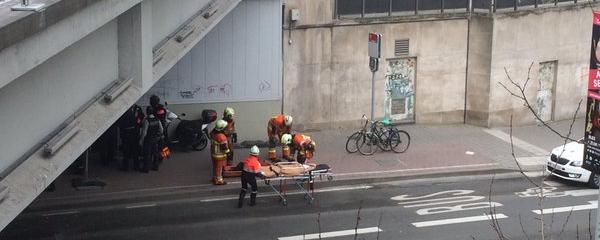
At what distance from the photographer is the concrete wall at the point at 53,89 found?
9906mm

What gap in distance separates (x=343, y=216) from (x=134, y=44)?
22.3ft

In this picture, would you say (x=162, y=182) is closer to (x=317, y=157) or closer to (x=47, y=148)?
(x=317, y=157)

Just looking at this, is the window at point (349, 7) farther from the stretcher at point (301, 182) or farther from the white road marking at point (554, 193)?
the white road marking at point (554, 193)

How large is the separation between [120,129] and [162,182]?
182 cm

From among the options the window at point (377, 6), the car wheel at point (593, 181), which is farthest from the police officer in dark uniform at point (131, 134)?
the car wheel at point (593, 181)

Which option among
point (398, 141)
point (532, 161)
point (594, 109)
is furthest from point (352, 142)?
point (594, 109)

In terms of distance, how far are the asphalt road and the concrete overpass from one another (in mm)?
3937

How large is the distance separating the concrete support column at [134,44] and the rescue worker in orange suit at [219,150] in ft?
20.2

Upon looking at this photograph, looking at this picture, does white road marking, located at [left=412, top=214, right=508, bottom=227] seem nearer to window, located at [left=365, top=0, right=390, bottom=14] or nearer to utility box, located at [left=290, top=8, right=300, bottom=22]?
utility box, located at [left=290, top=8, right=300, bottom=22]

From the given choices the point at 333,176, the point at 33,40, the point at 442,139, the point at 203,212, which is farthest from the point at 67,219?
the point at 442,139

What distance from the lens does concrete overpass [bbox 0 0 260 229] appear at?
9.56m

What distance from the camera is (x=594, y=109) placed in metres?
11.0

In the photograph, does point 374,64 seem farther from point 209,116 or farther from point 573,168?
point 573,168

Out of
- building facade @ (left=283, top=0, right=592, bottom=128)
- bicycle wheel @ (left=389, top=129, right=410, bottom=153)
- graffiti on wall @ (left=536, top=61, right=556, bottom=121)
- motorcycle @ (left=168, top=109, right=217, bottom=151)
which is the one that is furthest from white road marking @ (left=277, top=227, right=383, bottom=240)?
graffiti on wall @ (left=536, top=61, right=556, bottom=121)
